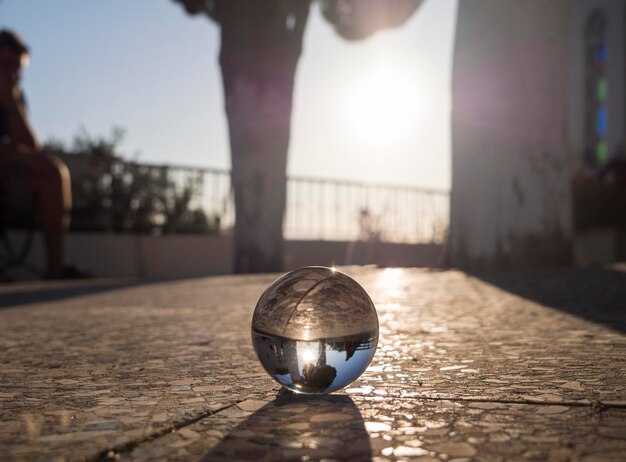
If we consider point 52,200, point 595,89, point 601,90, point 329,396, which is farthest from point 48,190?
point 595,89

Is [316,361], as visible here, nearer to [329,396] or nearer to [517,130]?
[329,396]

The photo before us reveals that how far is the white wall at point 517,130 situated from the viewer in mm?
6984

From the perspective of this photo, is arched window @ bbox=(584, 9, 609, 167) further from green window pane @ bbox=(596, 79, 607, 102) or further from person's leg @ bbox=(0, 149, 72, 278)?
person's leg @ bbox=(0, 149, 72, 278)

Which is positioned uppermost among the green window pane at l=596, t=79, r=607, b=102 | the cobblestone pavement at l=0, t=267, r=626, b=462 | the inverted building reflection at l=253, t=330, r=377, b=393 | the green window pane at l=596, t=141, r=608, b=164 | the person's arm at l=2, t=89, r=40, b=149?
the green window pane at l=596, t=79, r=607, b=102

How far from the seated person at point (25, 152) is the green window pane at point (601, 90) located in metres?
18.4

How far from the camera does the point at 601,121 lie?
71.9 feet

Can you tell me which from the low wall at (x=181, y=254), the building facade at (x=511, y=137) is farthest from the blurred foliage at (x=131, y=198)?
the building facade at (x=511, y=137)

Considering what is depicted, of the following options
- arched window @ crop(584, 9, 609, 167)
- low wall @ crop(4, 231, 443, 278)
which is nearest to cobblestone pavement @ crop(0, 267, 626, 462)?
low wall @ crop(4, 231, 443, 278)

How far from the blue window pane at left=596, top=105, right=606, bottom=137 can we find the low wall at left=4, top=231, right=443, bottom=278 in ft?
32.5

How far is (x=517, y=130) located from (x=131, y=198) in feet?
24.5

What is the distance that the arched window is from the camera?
21688 mm

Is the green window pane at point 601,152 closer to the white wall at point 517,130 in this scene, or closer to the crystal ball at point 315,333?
the white wall at point 517,130

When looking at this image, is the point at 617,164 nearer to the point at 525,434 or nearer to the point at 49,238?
the point at 49,238

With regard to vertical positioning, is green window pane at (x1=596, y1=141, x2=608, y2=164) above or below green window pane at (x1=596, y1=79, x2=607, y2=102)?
below
